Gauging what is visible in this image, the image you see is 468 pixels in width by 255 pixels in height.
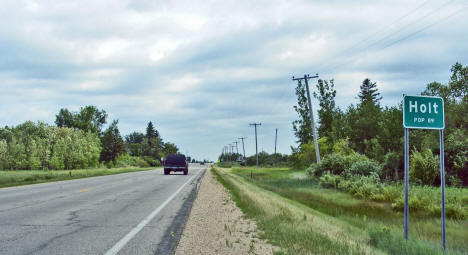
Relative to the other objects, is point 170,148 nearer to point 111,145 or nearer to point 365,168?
point 111,145

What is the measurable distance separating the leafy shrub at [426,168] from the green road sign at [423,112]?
12.8 metres

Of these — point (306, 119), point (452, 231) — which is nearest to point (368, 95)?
point (306, 119)

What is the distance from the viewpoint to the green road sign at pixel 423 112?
296 inches

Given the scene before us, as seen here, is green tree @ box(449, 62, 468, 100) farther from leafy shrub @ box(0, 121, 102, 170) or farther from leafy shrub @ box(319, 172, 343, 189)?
leafy shrub @ box(0, 121, 102, 170)

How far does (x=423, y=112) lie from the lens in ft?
25.1

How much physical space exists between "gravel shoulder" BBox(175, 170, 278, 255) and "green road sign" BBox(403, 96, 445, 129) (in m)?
3.66

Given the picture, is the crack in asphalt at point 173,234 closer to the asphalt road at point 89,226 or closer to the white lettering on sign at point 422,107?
the asphalt road at point 89,226

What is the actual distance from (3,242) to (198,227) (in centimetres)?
372

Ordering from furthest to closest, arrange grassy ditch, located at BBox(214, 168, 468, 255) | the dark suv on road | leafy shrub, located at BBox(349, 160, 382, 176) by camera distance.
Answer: the dark suv on road → leafy shrub, located at BBox(349, 160, 382, 176) → grassy ditch, located at BBox(214, 168, 468, 255)

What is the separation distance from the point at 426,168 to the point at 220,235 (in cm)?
1526

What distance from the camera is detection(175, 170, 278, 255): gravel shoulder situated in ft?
21.0

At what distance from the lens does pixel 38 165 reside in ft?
242

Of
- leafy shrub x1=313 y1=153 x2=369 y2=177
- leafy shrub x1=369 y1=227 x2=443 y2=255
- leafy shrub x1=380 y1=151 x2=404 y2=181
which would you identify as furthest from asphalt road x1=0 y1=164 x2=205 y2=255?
leafy shrub x1=380 y1=151 x2=404 y2=181

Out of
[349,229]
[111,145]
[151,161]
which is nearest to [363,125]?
[349,229]
